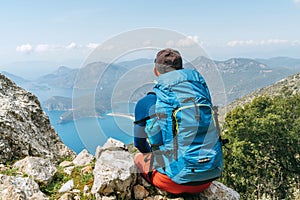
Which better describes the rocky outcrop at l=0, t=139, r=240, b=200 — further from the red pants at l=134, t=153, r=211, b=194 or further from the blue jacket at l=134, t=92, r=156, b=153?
the blue jacket at l=134, t=92, r=156, b=153

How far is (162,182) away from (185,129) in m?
1.18

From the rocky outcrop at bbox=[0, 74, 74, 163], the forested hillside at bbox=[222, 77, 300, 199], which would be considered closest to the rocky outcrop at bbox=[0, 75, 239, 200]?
the rocky outcrop at bbox=[0, 74, 74, 163]

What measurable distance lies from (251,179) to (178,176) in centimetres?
1999

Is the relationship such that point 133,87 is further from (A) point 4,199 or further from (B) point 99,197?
(A) point 4,199

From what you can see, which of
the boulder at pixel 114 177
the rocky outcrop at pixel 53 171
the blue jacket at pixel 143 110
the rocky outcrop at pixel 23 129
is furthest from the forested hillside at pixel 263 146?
the blue jacket at pixel 143 110

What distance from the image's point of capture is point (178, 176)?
13.5ft

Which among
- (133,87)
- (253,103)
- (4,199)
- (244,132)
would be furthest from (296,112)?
(4,199)

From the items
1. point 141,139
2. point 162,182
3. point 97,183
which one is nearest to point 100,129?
point 141,139

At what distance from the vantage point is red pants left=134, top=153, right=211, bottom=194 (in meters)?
4.37

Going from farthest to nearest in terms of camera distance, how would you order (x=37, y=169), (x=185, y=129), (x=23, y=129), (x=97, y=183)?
(x=23, y=129), (x=37, y=169), (x=97, y=183), (x=185, y=129)

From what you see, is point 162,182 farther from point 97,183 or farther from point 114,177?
point 97,183

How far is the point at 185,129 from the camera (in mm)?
3857

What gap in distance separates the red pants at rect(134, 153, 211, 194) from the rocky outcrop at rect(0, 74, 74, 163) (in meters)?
2.70

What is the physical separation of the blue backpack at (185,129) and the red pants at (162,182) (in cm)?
20
